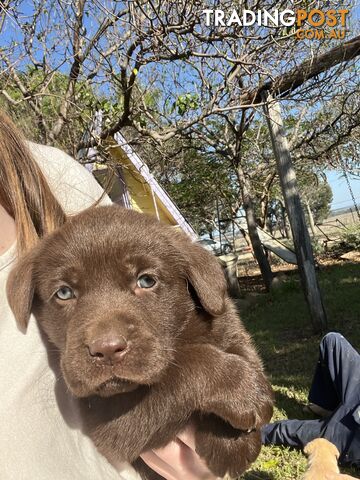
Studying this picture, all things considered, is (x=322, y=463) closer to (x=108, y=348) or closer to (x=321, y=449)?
(x=321, y=449)

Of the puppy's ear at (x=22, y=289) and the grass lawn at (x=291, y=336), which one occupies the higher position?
the puppy's ear at (x=22, y=289)

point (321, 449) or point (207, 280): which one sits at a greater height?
point (207, 280)

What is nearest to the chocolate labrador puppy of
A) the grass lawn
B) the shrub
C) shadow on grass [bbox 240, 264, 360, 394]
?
the grass lawn

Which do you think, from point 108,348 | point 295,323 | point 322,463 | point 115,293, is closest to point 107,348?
point 108,348

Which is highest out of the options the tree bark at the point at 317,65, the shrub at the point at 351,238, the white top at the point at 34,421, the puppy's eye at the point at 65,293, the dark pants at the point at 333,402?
the tree bark at the point at 317,65

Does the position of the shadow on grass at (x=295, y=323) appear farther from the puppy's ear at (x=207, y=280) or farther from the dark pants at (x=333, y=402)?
the puppy's ear at (x=207, y=280)

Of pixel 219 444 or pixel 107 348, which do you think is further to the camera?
pixel 219 444

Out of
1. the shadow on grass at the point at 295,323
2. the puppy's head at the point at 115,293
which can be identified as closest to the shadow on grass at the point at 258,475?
the shadow on grass at the point at 295,323
